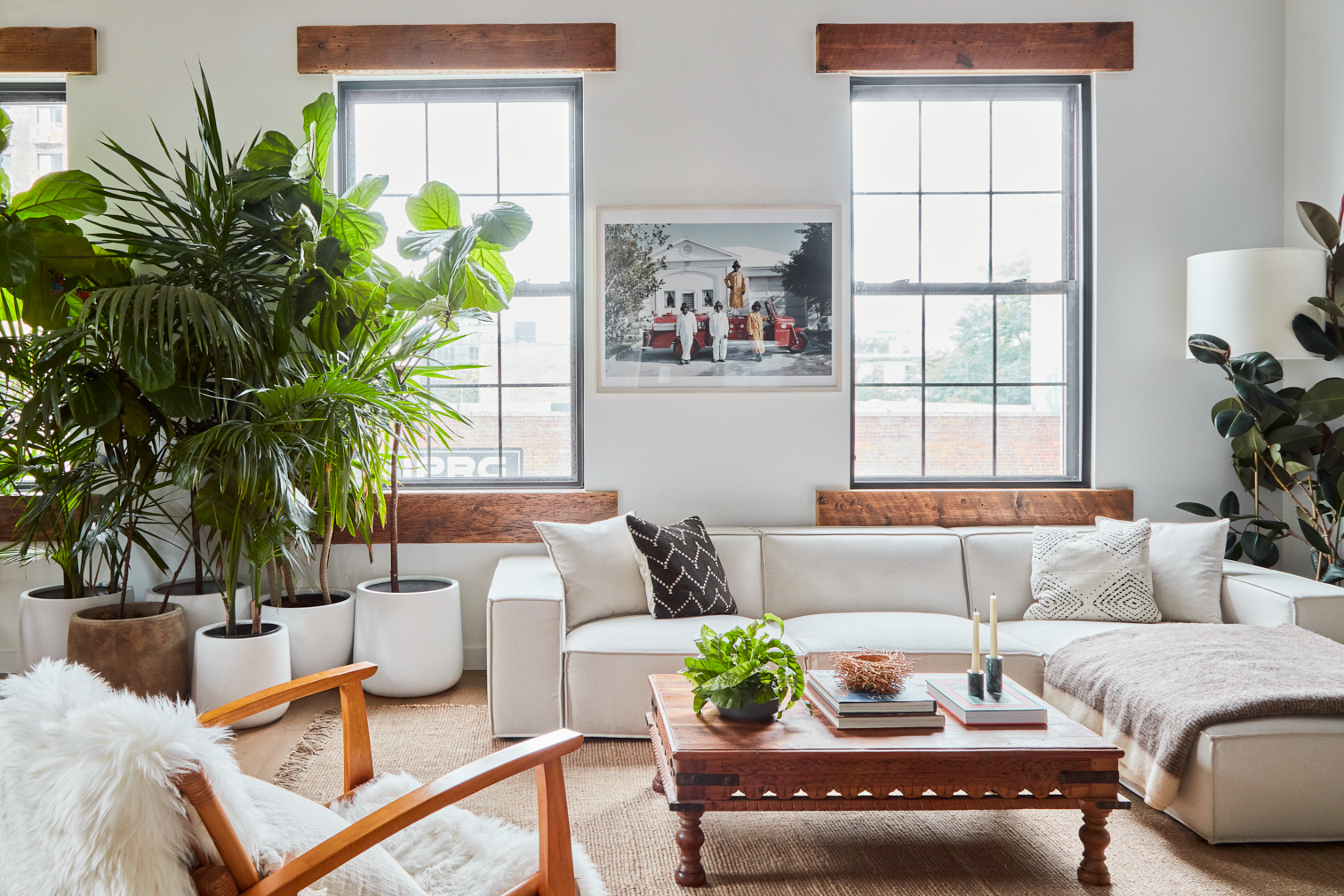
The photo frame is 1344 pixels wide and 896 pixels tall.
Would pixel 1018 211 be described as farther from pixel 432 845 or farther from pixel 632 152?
pixel 432 845

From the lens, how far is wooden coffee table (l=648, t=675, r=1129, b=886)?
191 centimetres

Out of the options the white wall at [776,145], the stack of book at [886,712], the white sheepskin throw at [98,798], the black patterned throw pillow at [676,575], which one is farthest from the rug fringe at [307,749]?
the stack of book at [886,712]

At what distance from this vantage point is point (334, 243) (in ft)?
9.98

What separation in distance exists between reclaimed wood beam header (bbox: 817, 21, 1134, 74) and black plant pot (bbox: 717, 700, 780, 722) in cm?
283

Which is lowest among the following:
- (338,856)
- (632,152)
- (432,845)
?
(432,845)

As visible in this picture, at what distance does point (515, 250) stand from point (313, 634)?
6.15 ft

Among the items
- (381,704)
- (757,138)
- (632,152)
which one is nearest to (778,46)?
(757,138)

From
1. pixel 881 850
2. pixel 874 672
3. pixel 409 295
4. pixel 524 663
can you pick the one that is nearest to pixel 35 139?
pixel 409 295

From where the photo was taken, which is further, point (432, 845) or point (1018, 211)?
point (1018, 211)

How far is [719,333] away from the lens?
3.66 meters

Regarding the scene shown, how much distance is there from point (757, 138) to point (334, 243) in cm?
186

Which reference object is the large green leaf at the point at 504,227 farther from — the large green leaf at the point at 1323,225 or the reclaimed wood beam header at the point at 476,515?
the large green leaf at the point at 1323,225

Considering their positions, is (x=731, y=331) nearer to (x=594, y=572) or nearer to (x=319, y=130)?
(x=594, y=572)

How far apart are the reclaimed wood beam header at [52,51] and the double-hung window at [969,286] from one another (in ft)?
11.1
